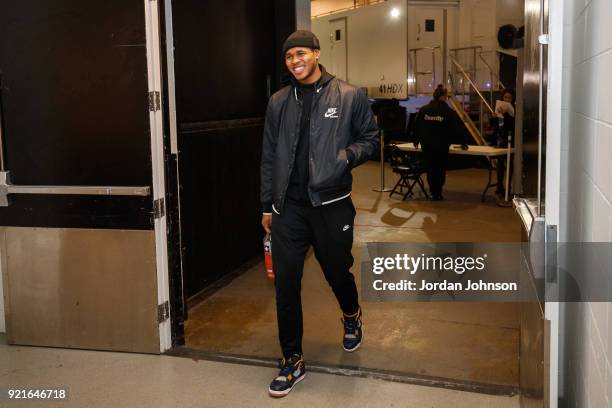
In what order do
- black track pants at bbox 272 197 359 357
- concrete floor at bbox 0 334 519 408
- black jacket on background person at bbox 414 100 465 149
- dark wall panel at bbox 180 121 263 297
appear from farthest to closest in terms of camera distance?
1. black jacket on background person at bbox 414 100 465 149
2. dark wall panel at bbox 180 121 263 297
3. black track pants at bbox 272 197 359 357
4. concrete floor at bbox 0 334 519 408

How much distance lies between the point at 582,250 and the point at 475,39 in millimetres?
10912

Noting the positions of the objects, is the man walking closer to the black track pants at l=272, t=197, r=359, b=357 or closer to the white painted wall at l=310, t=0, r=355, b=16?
the black track pants at l=272, t=197, r=359, b=357

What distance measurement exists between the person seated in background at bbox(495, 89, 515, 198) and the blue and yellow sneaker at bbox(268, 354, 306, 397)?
6.47 metres

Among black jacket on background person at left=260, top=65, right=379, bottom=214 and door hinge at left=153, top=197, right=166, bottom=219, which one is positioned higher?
black jacket on background person at left=260, top=65, right=379, bottom=214

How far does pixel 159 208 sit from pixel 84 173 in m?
0.48

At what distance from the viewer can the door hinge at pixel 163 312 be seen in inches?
159

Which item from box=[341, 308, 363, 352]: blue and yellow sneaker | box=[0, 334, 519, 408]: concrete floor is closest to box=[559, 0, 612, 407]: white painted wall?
box=[0, 334, 519, 408]: concrete floor

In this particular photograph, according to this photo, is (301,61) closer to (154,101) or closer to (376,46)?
(154,101)

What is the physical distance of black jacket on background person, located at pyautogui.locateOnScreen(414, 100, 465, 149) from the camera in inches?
388

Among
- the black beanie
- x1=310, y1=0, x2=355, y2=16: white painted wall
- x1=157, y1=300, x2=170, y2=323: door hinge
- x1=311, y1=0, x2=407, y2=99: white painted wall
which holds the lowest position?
x1=157, y1=300, x2=170, y2=323: door hinge

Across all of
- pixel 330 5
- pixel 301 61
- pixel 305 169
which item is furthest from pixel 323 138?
pixel 330 5

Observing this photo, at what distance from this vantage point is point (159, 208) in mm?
3986

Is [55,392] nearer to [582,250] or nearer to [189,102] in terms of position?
[189,102]

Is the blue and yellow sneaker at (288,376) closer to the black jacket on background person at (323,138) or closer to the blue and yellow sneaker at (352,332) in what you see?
the blue and yellow sneaker at (352,332)
